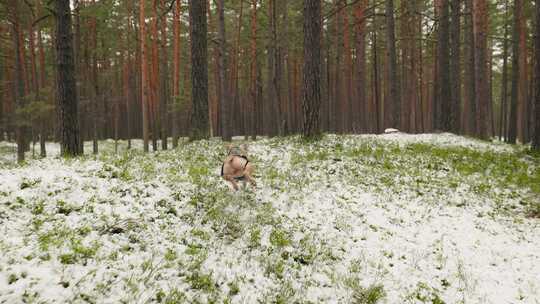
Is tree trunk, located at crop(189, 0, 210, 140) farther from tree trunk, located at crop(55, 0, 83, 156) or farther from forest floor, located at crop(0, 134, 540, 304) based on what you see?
tree trunk, located at crop(55, 0, 83, 156)

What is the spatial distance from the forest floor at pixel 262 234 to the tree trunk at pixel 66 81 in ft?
7.33

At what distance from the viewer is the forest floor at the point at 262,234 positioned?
12.3ft

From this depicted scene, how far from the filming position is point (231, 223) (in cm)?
574

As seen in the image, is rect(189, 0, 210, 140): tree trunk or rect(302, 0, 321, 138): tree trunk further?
rect(189, 0, 210, 140): tree trunk

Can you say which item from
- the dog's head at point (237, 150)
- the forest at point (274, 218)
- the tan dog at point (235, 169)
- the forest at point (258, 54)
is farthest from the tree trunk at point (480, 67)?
the tan dog at point (235, 169)

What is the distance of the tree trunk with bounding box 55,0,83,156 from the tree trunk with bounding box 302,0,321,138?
739 cm

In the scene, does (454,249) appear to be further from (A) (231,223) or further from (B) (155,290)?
(B) (155,290)

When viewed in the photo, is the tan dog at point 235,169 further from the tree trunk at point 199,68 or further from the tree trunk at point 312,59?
the tree trunk at point 199,68

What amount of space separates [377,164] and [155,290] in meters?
8.25

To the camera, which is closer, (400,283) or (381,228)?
(400,283)

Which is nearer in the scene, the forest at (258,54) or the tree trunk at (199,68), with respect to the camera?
the tree trunk at (199,68)

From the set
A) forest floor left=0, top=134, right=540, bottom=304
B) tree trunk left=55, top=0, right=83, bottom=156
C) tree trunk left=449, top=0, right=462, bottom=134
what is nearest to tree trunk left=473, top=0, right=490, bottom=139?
tree trunk left=449, top=0, right=462, bottom=134

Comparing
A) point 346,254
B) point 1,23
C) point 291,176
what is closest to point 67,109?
point 291,176

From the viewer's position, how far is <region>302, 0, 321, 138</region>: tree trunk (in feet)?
39.3
